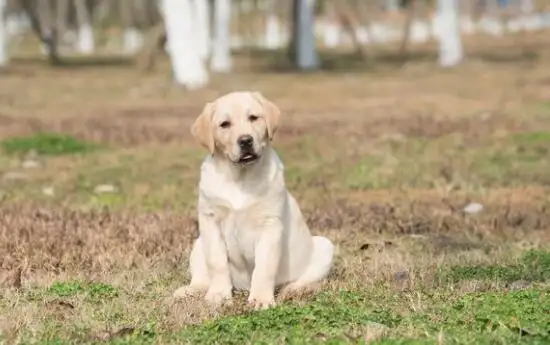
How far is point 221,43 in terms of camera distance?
127 ft

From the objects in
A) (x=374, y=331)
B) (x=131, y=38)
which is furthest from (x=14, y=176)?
(x=131, y=38)

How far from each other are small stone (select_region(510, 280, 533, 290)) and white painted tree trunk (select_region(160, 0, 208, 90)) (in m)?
19.7

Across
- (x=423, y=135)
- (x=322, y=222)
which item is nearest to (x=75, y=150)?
(x=423, y=135)

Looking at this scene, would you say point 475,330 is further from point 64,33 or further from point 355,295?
point 64,33

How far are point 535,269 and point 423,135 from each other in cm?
909

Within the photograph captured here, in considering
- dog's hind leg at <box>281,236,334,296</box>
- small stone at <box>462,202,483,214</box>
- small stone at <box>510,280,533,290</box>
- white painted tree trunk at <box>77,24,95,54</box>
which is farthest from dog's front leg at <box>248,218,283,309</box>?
white painted tree trunk at <box>77,24,95,54</box>

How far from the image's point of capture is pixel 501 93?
81.0 ft

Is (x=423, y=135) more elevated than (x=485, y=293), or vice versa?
(x=485, y=293)

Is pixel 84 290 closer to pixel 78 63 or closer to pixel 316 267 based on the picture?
pixel 316 267

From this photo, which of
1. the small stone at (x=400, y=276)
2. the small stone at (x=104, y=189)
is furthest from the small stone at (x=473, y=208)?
the small stone at (x=104, y=189)

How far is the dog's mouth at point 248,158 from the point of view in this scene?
6624 millimetres

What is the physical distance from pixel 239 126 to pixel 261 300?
3.18 feet

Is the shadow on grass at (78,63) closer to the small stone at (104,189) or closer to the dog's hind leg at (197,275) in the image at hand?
the small stone at (104,189)

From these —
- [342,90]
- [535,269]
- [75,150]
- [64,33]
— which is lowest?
[64,33]
